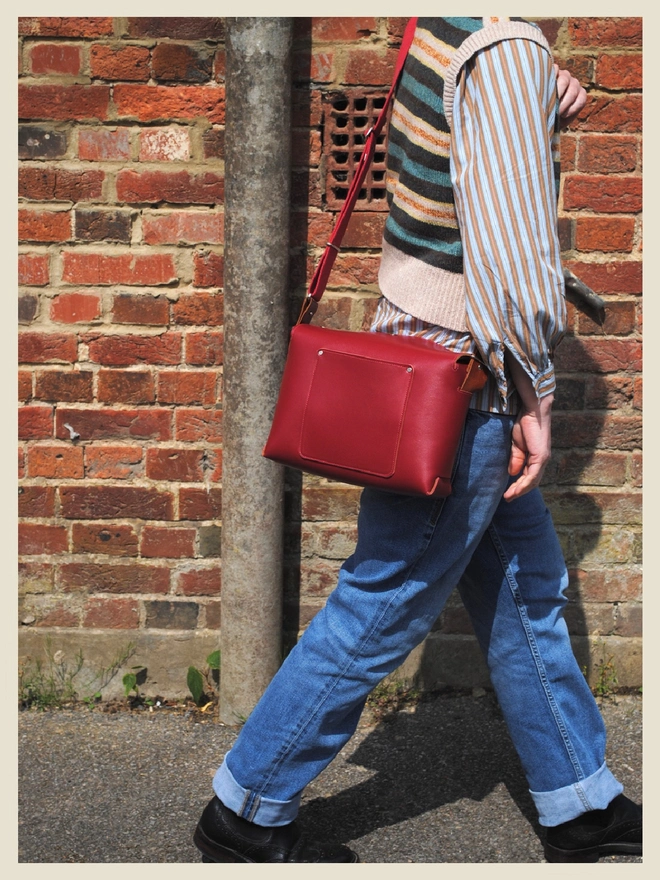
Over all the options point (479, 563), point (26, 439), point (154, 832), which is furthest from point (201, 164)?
point (154, 832)

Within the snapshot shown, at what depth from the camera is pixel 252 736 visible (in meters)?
2.11

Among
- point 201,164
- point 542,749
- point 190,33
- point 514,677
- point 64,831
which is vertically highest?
point 190,33

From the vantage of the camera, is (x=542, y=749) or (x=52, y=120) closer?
(x=542, y=749)

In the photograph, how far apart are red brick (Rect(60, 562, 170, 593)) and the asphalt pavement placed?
36cm

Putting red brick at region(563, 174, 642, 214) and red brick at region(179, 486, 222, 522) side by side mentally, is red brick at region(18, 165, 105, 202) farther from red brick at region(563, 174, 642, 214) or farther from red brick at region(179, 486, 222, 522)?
red brick at region(563, 174, 642, 214)

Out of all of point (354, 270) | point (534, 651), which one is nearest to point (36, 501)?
point (354, 270)

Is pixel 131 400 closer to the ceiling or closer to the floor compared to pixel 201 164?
closer to the floor

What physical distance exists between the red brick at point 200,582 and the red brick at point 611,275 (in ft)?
4.44

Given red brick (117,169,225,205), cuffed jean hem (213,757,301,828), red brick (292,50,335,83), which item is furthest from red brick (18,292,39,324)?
cuffed jean hem (213,757,301,828)

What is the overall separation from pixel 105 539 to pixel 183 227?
3.06 ft

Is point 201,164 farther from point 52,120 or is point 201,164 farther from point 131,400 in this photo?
point 131,400

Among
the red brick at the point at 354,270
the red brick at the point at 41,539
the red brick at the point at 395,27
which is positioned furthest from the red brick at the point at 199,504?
the red brick at the point at 395,27

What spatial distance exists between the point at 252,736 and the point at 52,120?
68.7 inches

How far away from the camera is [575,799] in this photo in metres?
2.22
